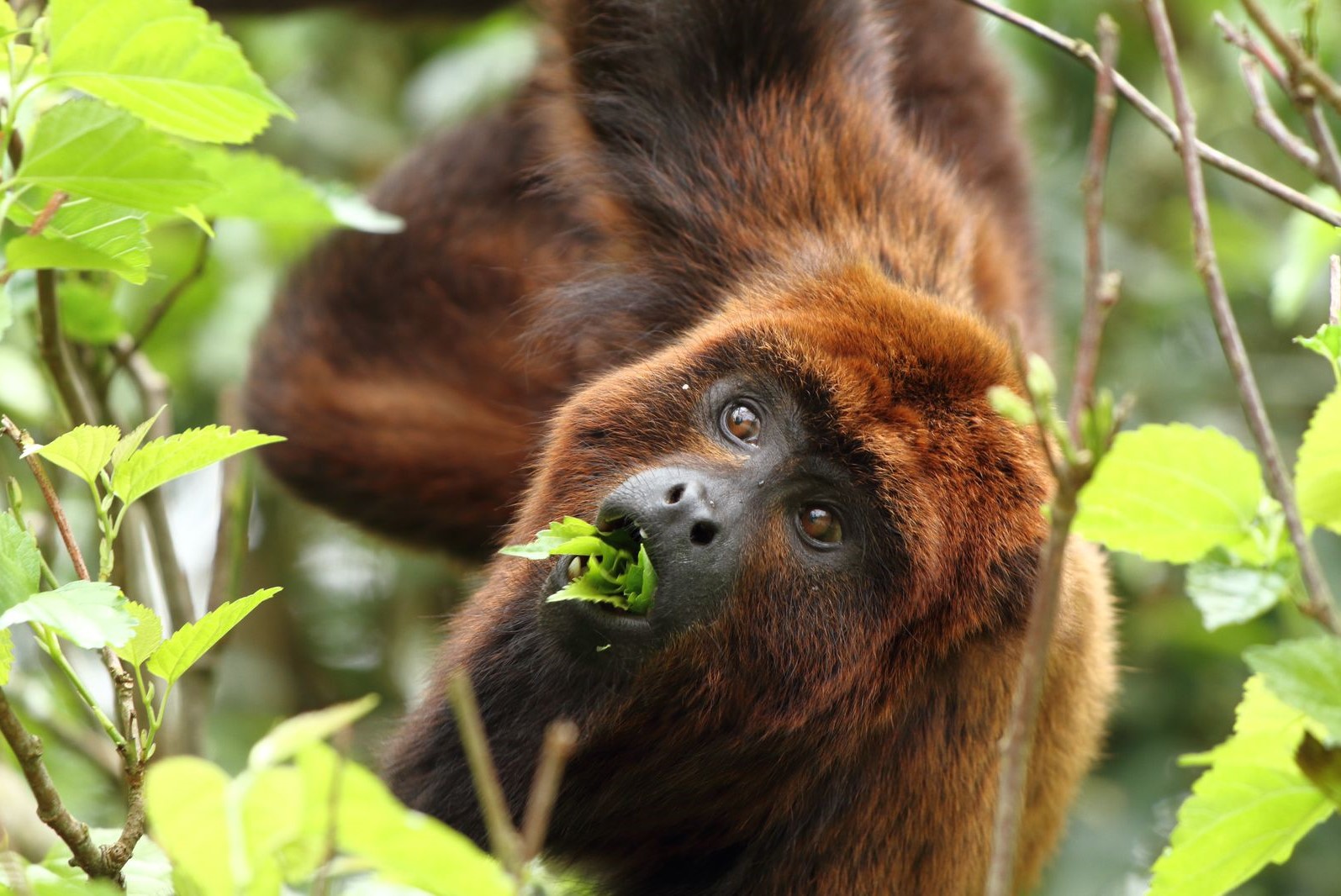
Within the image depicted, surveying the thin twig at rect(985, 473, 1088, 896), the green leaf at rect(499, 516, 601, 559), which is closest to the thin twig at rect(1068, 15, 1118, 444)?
the thin twig at rect(985, 473, 1088, 896)

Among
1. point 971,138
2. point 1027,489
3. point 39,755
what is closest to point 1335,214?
point 1027,489

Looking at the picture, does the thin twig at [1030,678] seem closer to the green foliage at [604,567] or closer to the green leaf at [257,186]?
the green foliage at [604,567]

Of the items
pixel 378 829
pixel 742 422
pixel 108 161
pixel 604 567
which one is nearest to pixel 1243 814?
pixel 378 829

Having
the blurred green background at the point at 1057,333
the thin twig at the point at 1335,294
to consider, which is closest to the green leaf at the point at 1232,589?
the thin twig at the point at 1335,294

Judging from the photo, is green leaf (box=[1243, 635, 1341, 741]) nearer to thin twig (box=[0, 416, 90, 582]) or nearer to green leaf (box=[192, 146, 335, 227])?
thin twig (box=[0, 416, 90, 582])

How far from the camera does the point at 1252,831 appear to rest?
1608 mm

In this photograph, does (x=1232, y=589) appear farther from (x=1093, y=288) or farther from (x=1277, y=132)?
(x=1277, y=132)

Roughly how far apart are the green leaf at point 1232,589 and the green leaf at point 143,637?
3.88 ft

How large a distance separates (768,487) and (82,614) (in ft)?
4.33

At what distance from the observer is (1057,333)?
14.6ft

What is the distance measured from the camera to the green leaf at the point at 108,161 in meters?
1.69

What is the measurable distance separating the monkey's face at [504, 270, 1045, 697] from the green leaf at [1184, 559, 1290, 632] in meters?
1.01

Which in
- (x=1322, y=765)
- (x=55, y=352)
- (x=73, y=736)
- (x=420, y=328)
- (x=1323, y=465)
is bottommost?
(x=73, y=736)

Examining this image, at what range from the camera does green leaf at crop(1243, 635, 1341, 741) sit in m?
1.41
